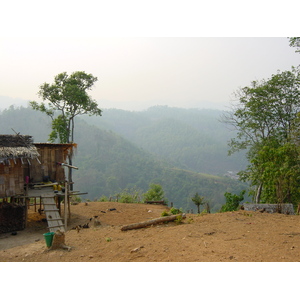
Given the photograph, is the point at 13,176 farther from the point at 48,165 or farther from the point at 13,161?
the point at 48,165

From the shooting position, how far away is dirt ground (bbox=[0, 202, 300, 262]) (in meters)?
6.09

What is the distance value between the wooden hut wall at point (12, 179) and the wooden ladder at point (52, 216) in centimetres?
137

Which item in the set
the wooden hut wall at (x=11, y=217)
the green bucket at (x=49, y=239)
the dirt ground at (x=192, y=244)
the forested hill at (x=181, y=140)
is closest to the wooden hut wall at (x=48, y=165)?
the wooden hut wall at (x=11, y=217)

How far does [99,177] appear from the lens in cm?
6272

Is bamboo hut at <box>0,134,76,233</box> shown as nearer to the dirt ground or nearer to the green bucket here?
the dirt ground

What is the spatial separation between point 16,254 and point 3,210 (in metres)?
5.44

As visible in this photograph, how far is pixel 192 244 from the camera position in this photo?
7082 millimetres

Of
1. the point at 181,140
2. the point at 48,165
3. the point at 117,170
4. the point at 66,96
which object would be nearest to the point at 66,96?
the point at 66,96

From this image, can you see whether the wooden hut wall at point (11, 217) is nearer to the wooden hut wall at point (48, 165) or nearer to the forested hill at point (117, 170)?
the wooden hut wall at point (48, 165)

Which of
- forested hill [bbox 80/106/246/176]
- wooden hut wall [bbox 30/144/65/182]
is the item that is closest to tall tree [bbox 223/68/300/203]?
wooden hut wall [bbox 30/144/65/182]

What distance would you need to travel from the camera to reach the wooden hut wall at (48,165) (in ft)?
46.0

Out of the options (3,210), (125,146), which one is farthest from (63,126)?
(125,146)

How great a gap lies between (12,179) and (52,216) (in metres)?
2.66

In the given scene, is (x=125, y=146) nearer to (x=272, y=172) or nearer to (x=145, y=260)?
(x=272, y=172)
